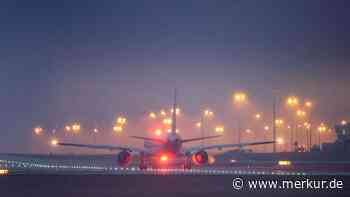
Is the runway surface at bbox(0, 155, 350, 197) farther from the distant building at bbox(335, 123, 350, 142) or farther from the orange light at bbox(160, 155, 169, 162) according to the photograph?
the distant building at bbox(335, 123, 350, 142)

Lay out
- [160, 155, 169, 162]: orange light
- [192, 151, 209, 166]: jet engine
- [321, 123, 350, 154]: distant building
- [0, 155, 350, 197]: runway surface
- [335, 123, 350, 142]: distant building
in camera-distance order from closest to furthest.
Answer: [0, 155, 350, 197]: runway surface
[192, 151, 209, 166]: jet engine
[160, 155, 169, 162]: orange light
[321, 123, 350, 154]: distant building
[335, 123, 350, 142]: distant building

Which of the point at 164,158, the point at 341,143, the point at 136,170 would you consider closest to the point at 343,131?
the point at 341,143

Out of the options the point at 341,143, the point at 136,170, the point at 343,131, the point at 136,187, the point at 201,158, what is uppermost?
the point at 343,131

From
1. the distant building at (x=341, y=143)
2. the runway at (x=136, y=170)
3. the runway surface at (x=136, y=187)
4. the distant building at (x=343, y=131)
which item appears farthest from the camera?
the distant building at (x=343, y=131)

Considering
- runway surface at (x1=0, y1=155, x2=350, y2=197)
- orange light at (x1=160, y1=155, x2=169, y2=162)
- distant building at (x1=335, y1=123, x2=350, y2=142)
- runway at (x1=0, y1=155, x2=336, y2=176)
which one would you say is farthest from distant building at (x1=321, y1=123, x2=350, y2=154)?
runway surface at (x1=0, y1=155, x2=350, y2=197)

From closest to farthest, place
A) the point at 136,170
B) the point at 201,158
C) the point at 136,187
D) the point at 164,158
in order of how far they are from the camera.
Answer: the point at 136,187 → the point at 136,170 → the point at 201,158 → the point at 164,158

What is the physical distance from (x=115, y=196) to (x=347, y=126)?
4595 inches

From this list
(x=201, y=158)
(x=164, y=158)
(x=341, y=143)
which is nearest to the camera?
(x=201, y=158)

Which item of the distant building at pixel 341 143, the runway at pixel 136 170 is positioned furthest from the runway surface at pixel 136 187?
the distant building at pixel 341 143

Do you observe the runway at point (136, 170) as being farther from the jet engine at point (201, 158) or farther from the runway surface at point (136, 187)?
the runway surface at point (136, 187)

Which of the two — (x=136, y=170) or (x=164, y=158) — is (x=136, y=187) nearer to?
(x=136, y=170)

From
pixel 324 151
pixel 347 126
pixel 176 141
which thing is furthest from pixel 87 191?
pixel 347 126

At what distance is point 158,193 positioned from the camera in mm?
43469

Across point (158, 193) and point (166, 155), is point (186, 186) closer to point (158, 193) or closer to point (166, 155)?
point (158, 193)
